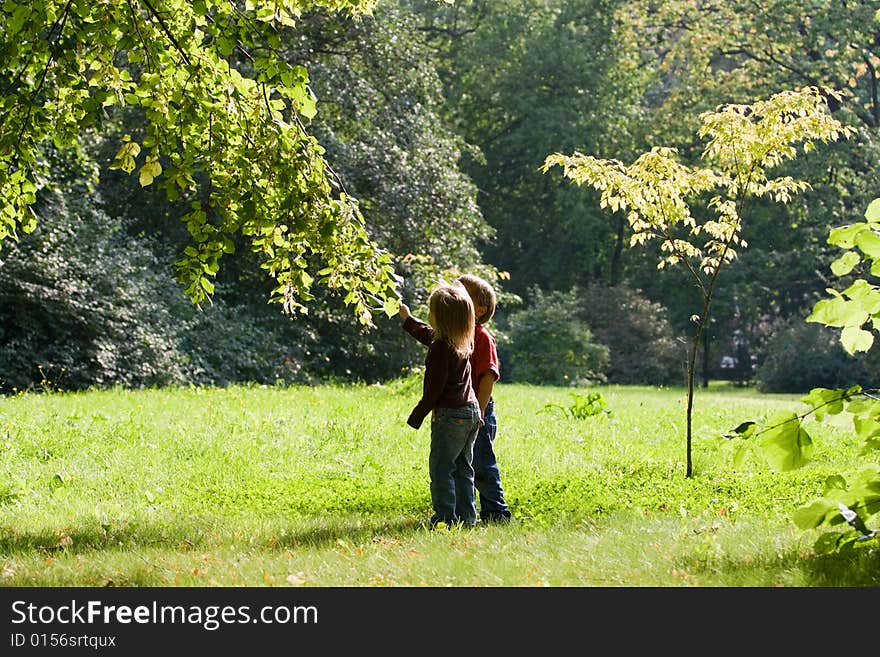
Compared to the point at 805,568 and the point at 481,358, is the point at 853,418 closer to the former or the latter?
the point at 805,568

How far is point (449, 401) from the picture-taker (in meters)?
6.29

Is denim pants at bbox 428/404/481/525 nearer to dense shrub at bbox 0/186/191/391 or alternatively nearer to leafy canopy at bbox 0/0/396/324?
leafy canopy at bbox 0/0/396/324

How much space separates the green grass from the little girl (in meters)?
0.25

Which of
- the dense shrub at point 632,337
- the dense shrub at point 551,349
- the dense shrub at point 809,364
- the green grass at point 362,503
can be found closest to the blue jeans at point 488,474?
the green grass at point 362,503

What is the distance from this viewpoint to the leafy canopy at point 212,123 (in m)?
6.16

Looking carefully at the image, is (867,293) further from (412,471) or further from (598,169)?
(412,471)

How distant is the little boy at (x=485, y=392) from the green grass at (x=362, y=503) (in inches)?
10.0

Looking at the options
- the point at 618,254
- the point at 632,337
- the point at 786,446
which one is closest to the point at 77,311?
the point at 786,446

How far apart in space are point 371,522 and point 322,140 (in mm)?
13261

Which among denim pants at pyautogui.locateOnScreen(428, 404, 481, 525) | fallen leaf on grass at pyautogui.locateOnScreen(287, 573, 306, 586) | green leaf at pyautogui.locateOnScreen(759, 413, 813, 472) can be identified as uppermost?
green leaf at pyautogui.locateOnScreen(759, 413, 813, 472)

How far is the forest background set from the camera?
16109 mm

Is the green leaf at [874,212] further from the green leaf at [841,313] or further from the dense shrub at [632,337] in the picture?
the dense shrub at [632,337]

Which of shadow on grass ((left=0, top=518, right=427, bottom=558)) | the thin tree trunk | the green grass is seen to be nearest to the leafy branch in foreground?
the green grass

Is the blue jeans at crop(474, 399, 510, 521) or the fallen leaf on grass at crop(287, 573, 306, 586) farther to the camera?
the blue jeans at crop(474, 399, 510, 521)
